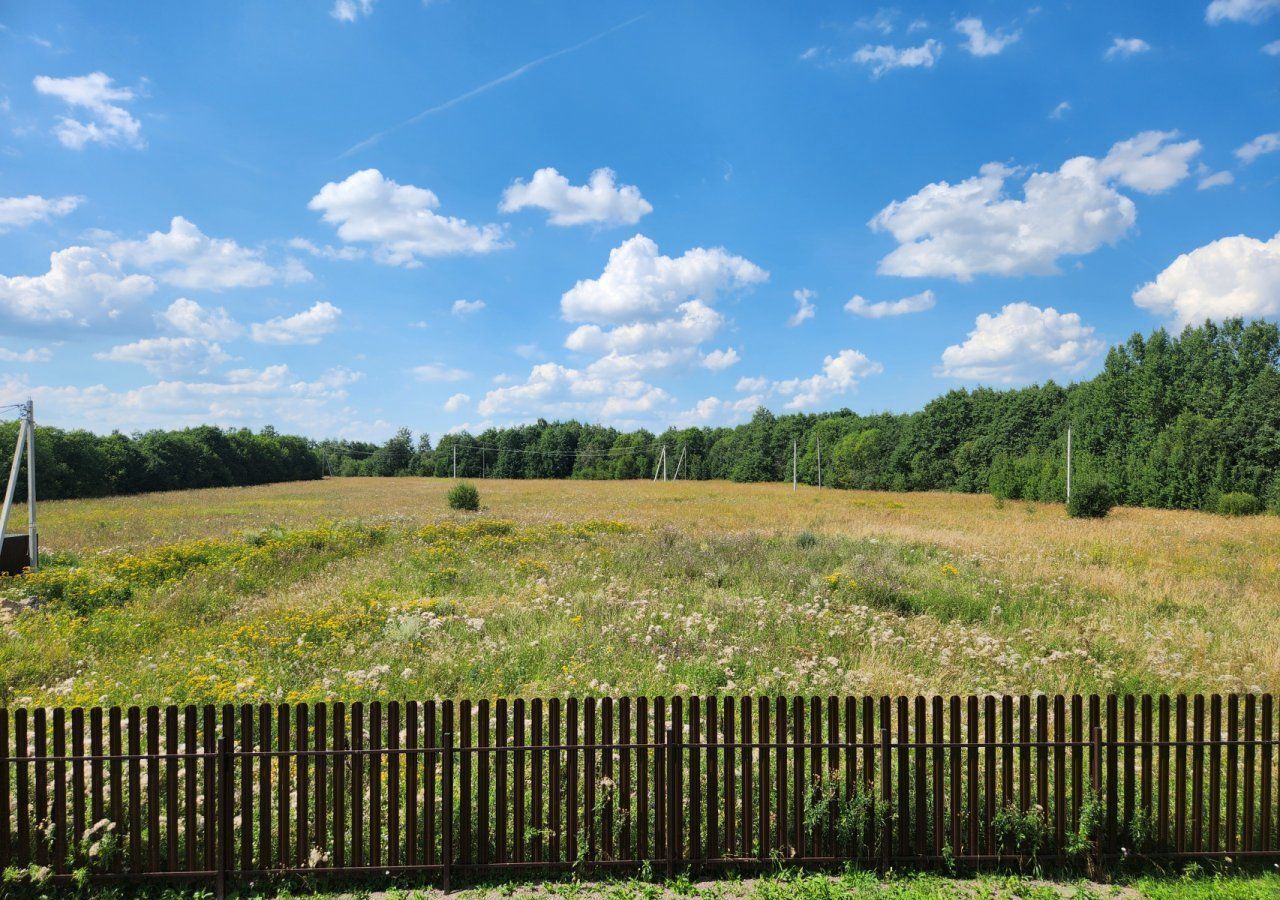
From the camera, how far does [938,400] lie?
78375mm

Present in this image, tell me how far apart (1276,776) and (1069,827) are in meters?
3.12

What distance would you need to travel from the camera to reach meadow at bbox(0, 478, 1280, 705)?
9.22 m

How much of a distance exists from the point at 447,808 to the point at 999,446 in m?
75.0

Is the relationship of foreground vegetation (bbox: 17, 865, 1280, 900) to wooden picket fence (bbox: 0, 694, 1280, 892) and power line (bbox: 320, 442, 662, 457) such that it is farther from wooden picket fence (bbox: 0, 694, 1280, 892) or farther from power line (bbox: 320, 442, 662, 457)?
power line (bbox: 320, 442, 662, 457)

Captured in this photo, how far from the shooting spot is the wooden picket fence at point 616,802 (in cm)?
545

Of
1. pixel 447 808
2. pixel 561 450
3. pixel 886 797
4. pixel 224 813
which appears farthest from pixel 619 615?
pixel 561 450

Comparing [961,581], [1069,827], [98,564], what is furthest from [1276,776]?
[98,564]

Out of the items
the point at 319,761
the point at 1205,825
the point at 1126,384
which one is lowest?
the point at 1205,825

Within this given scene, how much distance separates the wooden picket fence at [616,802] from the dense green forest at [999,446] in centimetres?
3399

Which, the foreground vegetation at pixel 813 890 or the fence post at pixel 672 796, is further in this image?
the fence post at pixel 672 796

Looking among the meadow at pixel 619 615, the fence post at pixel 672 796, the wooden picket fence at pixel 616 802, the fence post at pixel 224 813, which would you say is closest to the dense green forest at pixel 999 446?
the meadow at pixel 619 615

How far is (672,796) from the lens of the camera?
557cm

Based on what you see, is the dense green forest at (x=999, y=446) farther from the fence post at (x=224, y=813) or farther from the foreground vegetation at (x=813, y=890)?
the fence post at (x=224, y=813)

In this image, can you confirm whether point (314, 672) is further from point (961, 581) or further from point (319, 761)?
point (961, 581)
